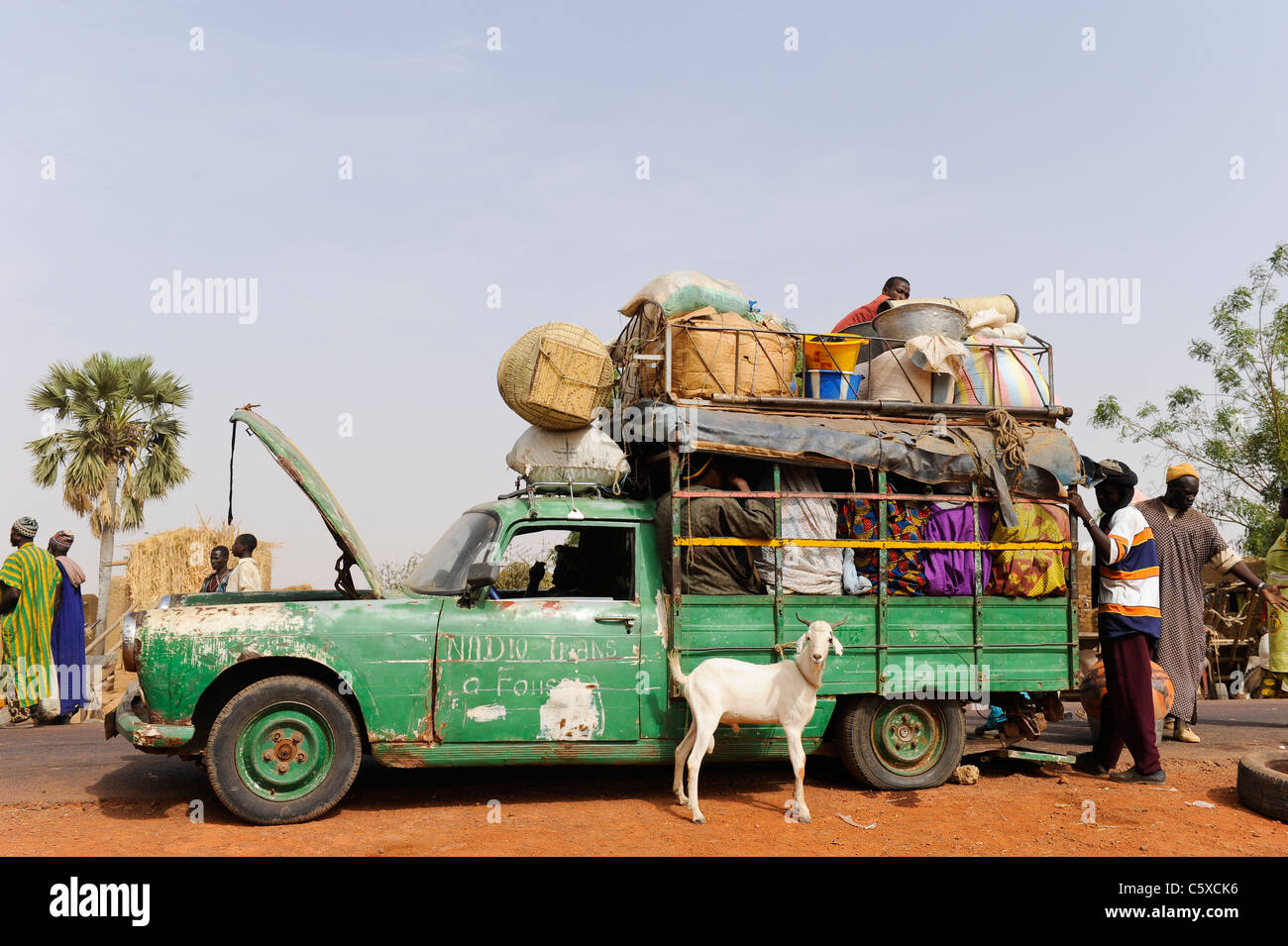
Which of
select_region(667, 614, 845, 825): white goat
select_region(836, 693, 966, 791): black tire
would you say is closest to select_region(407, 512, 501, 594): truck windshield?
select_region(667, 614, 845, 825): white goat

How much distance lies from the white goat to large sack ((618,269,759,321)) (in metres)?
2.51

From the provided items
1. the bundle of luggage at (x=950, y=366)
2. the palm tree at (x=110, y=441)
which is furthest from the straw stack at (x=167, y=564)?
the bundle of luggage at (x=950, y=366)

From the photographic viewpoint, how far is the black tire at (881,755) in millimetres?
6445

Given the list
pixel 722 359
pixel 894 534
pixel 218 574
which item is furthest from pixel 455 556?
pixel 218 574

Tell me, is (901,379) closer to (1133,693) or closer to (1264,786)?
(1133,693)

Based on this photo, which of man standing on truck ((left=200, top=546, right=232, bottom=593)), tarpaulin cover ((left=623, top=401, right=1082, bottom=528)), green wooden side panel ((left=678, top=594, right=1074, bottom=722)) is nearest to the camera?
green wooden side panel ((left=678, top=594, right=1074, bottom=722))

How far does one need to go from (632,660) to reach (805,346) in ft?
9.11

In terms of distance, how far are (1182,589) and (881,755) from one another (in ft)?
12.0

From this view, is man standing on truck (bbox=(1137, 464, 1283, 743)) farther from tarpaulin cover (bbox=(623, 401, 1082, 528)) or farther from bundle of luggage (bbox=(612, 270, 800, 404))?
bundle of luggage (bbox=(612, 270, 800, 404))

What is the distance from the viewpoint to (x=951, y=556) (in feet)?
21.5

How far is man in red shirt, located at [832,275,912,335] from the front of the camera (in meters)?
8.60

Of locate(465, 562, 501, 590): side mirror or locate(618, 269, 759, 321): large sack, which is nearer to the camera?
locate(465, 562, 501, 590): side mirror

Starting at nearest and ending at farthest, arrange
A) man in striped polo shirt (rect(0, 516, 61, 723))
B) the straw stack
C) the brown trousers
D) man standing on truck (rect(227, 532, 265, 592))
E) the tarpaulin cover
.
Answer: the tarpaulin cover → the brown trousers → man standing on truck (rect(227, 532, 265, 592)) → man in striped polo shirt (rect(0, 516, 61, 723)) → the straw stack

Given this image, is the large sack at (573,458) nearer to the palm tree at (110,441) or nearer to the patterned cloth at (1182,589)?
the patterned cloth at (1182,589)
